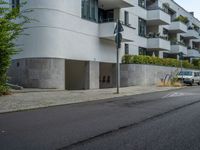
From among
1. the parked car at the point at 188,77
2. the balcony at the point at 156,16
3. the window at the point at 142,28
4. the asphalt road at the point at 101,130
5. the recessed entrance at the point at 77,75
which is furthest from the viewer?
the balcony at the point at 156,16

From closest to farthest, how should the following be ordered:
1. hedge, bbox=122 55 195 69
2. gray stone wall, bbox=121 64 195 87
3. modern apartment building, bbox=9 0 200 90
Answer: modern apartment building, bbox=9 0 200 90 → gray stone wall, bbox=121 64 195 87 → hedge, bbox=122 55 195 69

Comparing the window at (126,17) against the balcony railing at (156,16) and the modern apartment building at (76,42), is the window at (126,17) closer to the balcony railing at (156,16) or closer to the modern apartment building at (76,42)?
the modern apartment building at (76,42)

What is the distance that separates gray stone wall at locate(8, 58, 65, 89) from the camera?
78.8ft

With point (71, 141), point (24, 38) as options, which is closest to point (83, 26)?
point (24, 38)

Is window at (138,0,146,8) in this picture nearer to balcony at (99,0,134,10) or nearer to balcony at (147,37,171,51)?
balcony at (147,37,171,51)

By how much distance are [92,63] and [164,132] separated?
67.3 ft

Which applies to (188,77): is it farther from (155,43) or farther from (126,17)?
→ (126,17)

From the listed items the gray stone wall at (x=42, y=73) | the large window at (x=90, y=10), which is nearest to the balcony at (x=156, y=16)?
the large window at (x=90, y=10)

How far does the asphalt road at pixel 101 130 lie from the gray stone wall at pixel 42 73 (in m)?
11.8

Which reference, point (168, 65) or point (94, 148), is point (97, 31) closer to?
point (168, 65)

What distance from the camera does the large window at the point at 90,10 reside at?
27947mm

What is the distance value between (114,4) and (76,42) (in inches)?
275

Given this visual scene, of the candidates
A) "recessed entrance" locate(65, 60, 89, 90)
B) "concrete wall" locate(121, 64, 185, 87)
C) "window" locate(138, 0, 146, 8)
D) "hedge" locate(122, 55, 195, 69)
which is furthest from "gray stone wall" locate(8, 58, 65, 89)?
"window" locate(138, 0, 146, 8)

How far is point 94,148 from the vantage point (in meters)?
6.82
